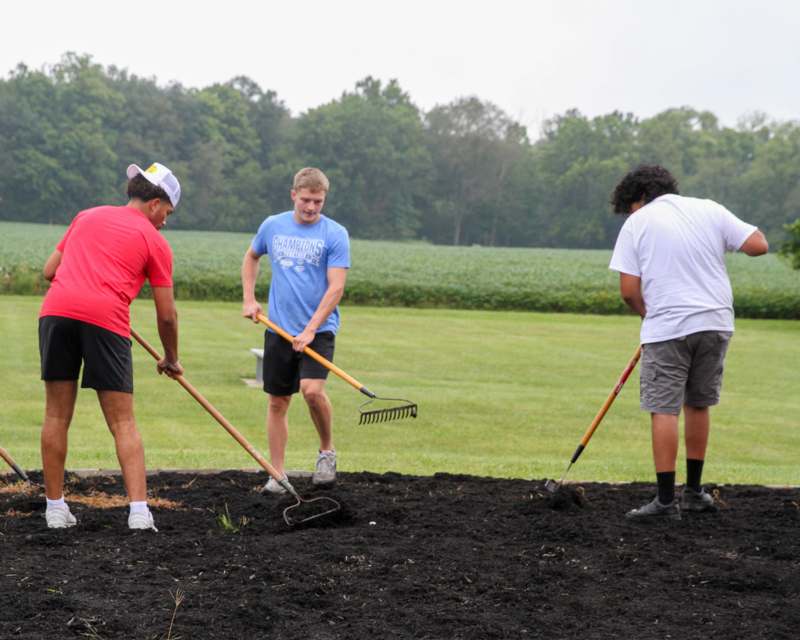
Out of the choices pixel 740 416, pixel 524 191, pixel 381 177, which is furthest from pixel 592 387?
pixel 524 191

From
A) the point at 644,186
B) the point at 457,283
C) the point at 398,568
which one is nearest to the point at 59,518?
the point at 398,568

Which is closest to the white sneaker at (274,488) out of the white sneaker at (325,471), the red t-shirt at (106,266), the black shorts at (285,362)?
the white sneaker at (325,471)

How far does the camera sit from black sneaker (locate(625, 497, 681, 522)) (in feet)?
21.4

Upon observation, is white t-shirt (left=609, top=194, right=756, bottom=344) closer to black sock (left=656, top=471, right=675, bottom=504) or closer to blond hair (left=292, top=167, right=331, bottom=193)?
black sock (left=656, top=471, right=675, bottom=504)

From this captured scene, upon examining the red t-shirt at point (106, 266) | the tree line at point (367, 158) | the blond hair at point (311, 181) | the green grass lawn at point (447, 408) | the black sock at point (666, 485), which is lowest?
the green grass lawn at point (447, 408)

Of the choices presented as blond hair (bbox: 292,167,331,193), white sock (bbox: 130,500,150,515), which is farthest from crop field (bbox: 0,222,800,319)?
white sock (bbox: 130,500,150,515)

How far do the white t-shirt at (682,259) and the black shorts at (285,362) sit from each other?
2.00m

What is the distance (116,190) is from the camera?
81.9 metres

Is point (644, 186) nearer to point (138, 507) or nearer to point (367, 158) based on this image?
point (138, 507)

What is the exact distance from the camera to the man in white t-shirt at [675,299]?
6.42 meters

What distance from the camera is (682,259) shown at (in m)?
6.41

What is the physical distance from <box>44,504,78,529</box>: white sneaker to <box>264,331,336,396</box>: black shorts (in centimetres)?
173

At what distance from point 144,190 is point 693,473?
3488mm

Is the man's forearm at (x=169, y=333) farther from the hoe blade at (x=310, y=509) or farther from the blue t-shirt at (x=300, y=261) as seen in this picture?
the blue t-shirt at (x=300, y=261)
